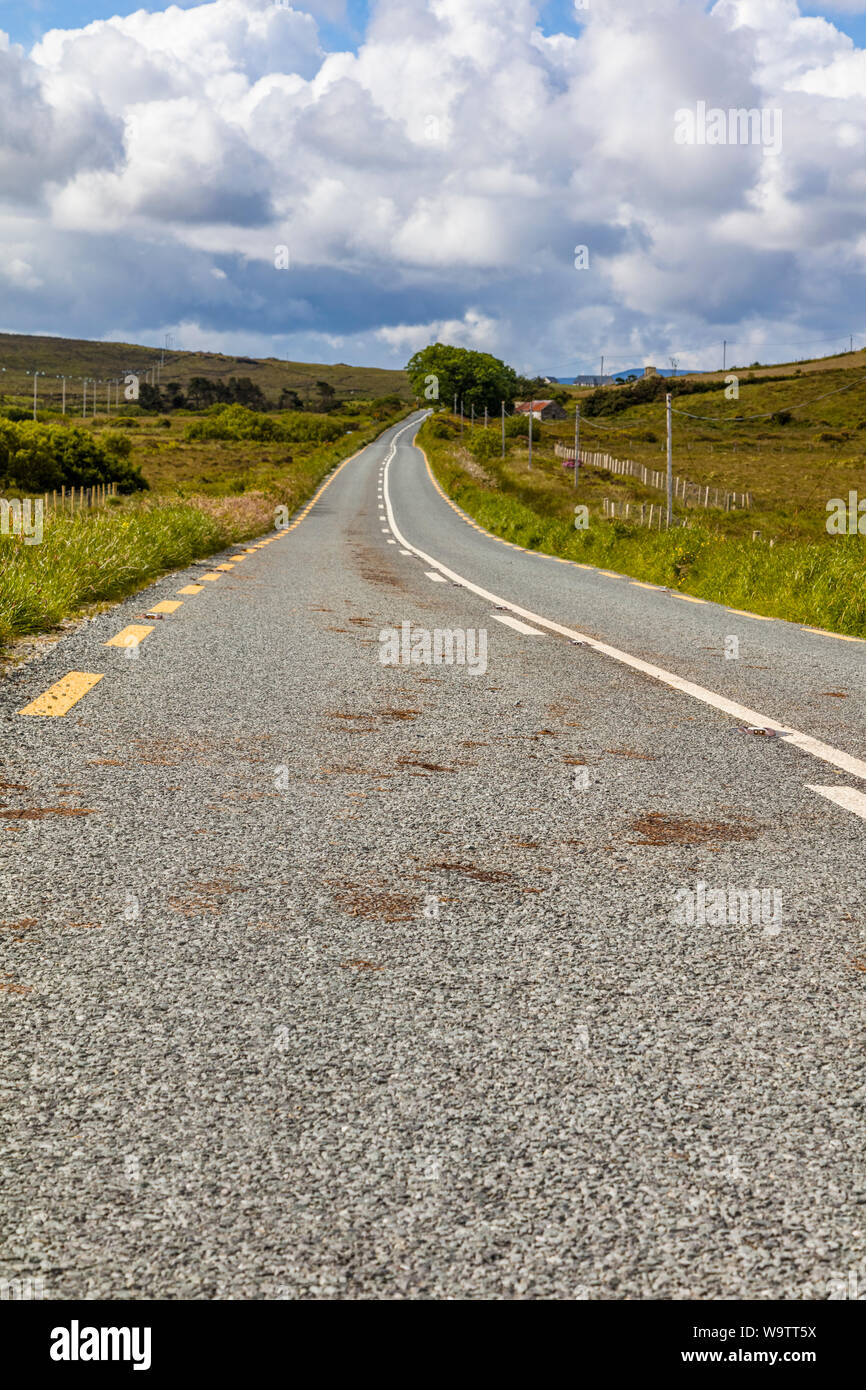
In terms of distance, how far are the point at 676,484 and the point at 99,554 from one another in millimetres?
50854

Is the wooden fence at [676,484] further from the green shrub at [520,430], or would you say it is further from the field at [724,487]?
the green shrub at [520,430]

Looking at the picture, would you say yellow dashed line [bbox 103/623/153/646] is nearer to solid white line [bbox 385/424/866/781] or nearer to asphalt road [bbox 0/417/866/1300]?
asphalt road [bbox 0/417/866/1300]

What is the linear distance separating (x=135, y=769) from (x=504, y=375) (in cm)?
14538

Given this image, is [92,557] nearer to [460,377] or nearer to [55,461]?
[55,461]

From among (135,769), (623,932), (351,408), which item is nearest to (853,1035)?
(623,932)

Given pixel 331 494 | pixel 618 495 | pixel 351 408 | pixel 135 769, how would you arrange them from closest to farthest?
pixel 135 769
pixel 331 494
pixel 618 495
pixel 351 408

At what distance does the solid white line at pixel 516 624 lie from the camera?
347 inches

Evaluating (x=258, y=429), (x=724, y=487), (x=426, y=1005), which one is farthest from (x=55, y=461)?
(x=426, y=1005)

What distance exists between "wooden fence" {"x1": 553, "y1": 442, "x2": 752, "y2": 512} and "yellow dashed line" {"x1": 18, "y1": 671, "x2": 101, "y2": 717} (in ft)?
133

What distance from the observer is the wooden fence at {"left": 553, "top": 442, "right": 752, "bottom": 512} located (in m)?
49.2

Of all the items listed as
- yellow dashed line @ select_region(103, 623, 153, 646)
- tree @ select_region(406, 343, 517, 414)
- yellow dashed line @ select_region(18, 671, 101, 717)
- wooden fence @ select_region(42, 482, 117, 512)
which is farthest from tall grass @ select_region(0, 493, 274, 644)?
tree @ select_region(406, 343, 517, 414)

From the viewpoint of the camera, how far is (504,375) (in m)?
142

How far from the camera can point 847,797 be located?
397 centimetres
